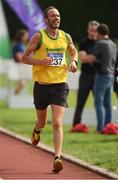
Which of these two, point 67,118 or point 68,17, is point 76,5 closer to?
point 68,17

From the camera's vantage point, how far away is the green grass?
11.1 m

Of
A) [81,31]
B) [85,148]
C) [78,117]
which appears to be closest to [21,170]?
[85,148]

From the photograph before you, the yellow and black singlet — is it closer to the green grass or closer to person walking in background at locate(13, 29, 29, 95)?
the green grass

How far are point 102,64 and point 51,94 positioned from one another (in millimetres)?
4340

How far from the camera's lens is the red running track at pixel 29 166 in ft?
31.5

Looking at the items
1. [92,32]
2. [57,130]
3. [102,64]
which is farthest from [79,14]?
[57,130]

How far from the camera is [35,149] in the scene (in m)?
12.3

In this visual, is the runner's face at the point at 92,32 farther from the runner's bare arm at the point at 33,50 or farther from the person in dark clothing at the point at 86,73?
the runner's bare arm at the point at 33,50

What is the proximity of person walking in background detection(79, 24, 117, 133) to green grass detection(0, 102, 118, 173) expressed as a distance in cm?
57

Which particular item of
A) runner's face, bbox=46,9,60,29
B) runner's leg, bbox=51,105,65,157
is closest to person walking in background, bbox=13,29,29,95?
runner's face, bbox=46,9,60,29

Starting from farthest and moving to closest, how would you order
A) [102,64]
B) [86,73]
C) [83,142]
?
[86,73] < [102,64] < [83,142]

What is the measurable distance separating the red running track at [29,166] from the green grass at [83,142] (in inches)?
16.9

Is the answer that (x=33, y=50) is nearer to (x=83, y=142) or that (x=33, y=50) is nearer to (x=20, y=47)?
(x=83, y=142)

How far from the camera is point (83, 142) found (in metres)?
13.3
